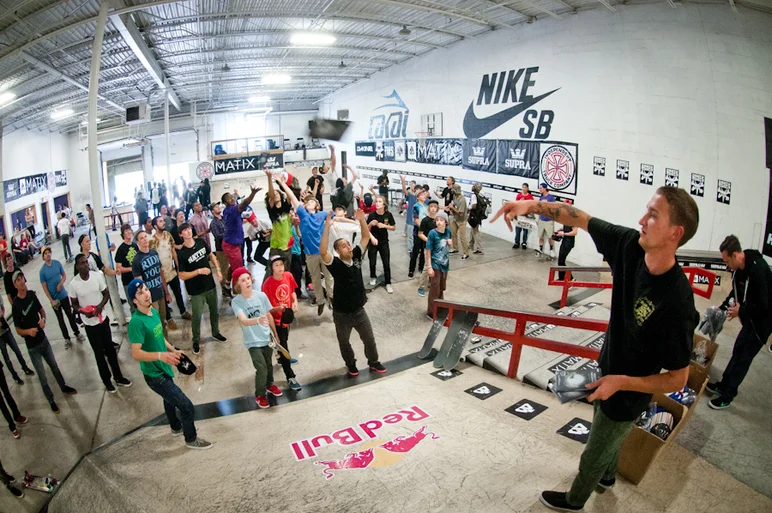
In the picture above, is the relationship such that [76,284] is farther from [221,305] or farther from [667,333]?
[667,333]

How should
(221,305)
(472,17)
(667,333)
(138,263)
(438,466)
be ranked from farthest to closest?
(472,17) → (221,305) → (138,263) → (438,466) → (667,333)

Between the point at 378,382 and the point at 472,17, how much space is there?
1080 centimetres

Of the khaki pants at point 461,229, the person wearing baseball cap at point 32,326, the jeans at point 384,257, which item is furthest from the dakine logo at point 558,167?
the person wearing baseball cap at point 32,326

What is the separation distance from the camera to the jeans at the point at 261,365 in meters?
4.49

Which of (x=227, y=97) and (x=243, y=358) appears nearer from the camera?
(x=243, y=358)

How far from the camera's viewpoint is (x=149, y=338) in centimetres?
374

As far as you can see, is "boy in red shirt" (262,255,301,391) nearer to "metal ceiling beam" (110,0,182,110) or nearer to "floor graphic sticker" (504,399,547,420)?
"floor graphic sticker" (504,399,547,420)

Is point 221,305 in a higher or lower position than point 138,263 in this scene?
lower

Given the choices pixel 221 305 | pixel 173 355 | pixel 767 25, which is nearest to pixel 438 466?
pixel 173 355

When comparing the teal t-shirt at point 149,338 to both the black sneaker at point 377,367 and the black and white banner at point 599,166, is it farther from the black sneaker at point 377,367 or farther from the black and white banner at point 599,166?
the black and white banner at point 599,166

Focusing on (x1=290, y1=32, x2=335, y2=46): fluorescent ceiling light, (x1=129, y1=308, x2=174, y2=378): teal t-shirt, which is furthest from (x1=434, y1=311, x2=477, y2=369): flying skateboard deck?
(x1=290, y1=32, x2=335, y2=46): fluorescent ceiling light

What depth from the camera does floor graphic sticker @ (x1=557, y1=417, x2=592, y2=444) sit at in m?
3.27

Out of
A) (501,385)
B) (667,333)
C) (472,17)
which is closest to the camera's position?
(667,333)

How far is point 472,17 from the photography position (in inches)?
456
